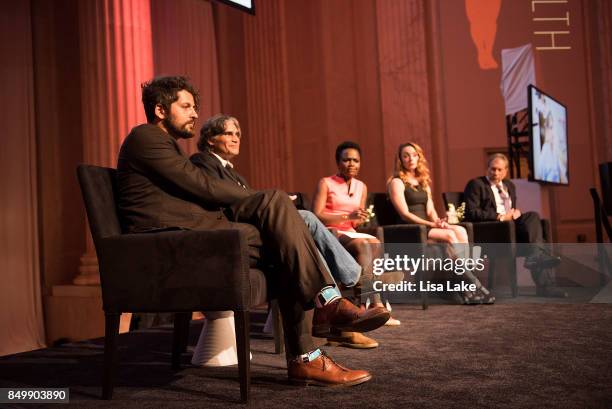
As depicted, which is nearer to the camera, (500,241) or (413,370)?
(413,370)

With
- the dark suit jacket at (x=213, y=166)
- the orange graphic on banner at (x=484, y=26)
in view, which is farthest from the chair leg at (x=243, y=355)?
the orange graphic on banner at (x=484, y=26)

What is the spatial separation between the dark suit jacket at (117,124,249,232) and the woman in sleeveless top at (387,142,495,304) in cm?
234

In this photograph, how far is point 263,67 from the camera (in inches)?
265

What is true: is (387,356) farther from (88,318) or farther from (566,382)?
(88,318)

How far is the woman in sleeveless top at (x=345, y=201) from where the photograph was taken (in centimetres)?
362

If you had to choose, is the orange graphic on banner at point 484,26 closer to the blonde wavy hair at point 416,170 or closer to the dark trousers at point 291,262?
the blonde wavy hair at point 416,170

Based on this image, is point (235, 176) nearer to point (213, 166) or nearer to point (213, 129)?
point (213, 166)

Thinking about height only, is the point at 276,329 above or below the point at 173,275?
below

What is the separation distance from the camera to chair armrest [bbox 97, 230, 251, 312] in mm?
1974

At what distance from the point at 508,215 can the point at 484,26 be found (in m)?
3.42

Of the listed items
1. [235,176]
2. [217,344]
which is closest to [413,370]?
[217,344]

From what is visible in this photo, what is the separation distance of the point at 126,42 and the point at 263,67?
9.34ft

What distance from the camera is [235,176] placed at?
9.48 ft

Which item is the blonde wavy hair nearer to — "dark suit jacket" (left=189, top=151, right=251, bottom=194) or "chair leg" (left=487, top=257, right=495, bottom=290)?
"chair leg" (left=487, top=257, right=495, bottom=290)
